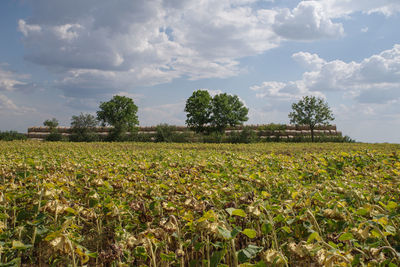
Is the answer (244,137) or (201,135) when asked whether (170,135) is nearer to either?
(201,135)

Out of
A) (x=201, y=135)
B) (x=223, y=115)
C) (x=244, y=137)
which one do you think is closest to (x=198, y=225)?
(x=244, y=137)

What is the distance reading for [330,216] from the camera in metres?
1.88

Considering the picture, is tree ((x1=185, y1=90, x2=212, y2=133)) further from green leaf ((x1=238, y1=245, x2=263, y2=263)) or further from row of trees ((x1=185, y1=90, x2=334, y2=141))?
green leaf ((x1=238, y1=245, x2=263, y2=263))

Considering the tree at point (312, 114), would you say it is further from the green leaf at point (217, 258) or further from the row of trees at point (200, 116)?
the green leaf at point (217, 258)

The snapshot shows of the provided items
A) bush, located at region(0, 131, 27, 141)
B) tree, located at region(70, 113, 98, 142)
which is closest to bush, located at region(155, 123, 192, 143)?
tree, located at region(70, 113, 98, 142)

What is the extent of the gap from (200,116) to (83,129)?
1679 centimetres

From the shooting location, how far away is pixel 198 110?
42.7 m

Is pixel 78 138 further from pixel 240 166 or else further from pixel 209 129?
pixel 240 166

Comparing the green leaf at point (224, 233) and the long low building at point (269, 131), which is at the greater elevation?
the long low building at point (269, 131)

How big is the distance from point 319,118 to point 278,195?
33.8m

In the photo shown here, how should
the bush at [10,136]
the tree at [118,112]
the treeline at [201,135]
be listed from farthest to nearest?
the tree at [118,112] < the bush at [10,136] < the treeline at [201,135]

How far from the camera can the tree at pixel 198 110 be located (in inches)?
1644

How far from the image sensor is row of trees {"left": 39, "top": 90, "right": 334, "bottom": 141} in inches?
1205

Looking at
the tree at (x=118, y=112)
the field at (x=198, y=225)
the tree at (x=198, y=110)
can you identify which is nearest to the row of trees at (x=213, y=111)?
the tree at (x=198, y=110)
